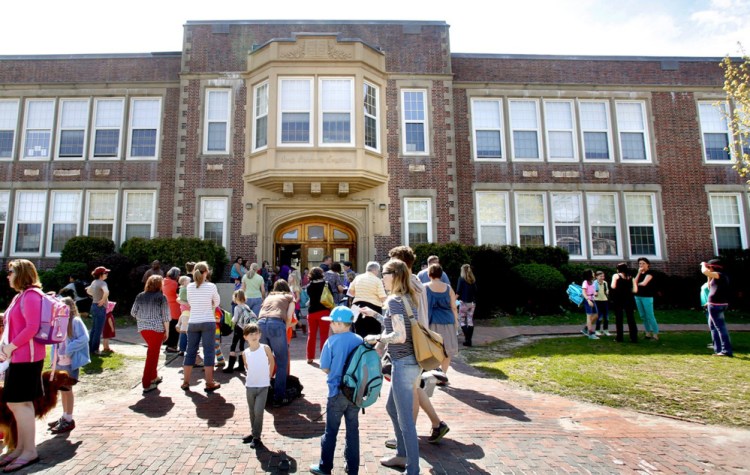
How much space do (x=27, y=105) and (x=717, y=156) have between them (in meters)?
28.3

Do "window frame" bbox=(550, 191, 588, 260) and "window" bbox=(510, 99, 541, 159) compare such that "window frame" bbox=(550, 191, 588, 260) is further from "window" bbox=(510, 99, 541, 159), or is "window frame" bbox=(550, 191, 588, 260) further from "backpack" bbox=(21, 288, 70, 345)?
"backpack" bbox=(21, 288, 70, 345)

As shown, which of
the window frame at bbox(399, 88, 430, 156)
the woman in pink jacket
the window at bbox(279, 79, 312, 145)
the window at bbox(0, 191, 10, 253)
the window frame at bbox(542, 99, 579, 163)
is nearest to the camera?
the woman in pink jacket

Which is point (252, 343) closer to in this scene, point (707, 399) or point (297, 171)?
point (707, 399)

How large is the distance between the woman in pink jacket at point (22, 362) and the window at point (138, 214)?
13139mm

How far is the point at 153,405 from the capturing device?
19.9ft

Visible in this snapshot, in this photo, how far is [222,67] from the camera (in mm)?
16828

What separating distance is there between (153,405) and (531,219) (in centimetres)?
1502

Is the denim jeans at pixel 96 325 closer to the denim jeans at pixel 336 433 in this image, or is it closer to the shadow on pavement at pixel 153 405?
the shadow on pavement at pixel 153 405

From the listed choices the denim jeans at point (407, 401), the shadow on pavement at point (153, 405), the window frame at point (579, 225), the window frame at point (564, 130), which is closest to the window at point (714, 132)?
the window frame at point (564, 130)

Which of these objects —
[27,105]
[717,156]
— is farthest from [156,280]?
[717,156]

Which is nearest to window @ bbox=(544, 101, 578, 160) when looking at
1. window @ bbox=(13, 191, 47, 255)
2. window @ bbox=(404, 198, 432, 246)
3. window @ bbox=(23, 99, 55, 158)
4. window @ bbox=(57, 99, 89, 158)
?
window @ bbox=(404, 198, 432, 246)

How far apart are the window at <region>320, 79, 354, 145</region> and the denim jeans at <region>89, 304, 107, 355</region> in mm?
8839

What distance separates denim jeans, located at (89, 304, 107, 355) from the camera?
28.5 feet

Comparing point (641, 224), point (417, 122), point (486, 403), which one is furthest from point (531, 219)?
point (486, 403)
